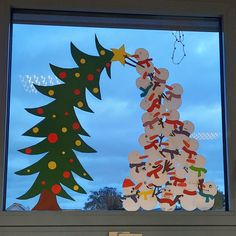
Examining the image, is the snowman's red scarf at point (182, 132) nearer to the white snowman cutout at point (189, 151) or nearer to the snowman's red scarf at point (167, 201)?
the white snowman cutout at point (189, 151)

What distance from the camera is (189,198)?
7.77ft

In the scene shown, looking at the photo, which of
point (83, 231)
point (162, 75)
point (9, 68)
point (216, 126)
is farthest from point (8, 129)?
point (216, 126)

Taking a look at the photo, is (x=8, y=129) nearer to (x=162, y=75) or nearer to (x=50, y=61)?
(x=50, y=61)

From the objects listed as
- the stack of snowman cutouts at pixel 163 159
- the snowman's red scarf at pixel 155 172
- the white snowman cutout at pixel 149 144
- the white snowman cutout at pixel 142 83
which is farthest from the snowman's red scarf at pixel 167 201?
the white snowman cutout at pixel 142 83

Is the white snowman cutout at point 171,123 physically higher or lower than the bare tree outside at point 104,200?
higher

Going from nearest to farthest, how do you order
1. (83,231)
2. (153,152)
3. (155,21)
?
(83,231) → (153,152) → (155,21)

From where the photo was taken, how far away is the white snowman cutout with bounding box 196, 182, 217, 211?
2367 millimetres

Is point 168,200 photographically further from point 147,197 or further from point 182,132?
point 182,132

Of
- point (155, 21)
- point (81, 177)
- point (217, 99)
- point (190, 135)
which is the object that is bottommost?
point (81, 177)

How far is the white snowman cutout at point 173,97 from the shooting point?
2.46 m

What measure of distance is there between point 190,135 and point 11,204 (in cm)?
97

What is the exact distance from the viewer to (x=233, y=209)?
2336 mm

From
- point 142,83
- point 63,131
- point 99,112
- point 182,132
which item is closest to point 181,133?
point 182,132

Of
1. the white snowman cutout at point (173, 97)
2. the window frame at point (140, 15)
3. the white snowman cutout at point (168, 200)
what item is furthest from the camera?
the white snowman cutout at point (173, 97)
